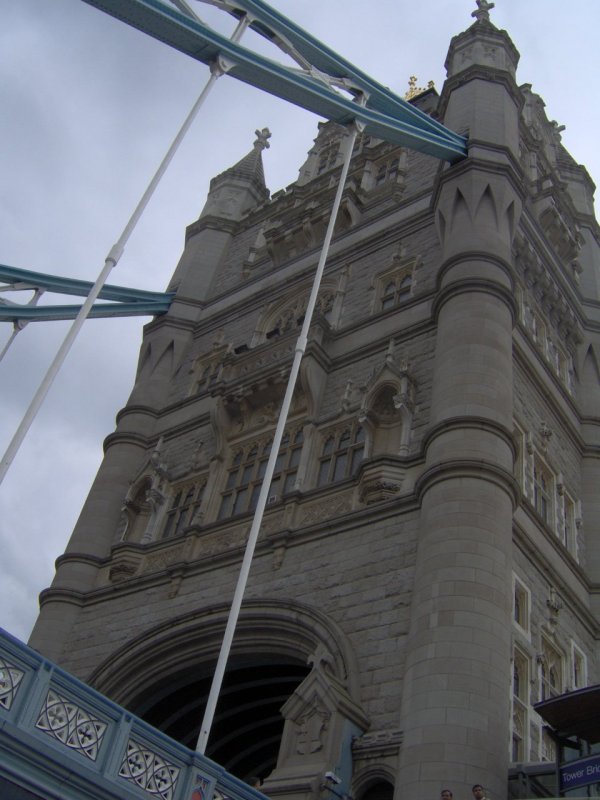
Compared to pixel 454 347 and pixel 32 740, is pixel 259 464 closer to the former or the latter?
pixel 454 347

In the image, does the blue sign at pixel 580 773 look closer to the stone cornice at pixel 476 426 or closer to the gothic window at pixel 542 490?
the stone cornice at pixel 476 426

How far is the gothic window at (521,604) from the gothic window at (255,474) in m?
4.99

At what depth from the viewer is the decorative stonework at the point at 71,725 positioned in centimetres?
855

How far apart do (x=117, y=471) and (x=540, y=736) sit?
1244 centimetres

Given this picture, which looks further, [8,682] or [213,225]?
[213,225]

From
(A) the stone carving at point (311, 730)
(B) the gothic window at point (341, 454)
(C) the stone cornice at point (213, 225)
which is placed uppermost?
(C) the stone cornice at point (213, 225)

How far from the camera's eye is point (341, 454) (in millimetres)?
18516

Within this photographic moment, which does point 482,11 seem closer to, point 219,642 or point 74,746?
point 219,642

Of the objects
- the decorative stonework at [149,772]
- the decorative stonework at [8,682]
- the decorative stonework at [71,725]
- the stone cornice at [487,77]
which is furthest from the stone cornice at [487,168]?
the decorative stonework at [8,682]

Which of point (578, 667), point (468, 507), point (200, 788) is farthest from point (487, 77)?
point (200, 788)

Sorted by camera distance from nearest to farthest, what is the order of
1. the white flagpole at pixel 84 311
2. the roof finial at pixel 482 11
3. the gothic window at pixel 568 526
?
1. the white flagpole at pixel 84 311
2. the gothic window at pixel 568 526
3. the roof finial at pixel 482 11

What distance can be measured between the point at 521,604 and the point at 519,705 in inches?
75.1

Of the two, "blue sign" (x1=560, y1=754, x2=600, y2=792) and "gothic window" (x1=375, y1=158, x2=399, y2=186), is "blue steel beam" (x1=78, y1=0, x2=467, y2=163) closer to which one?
"gothic window" (x1=375, y1=158, x2=399, y2=186)

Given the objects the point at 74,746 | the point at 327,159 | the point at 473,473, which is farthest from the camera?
the point at 327,159
